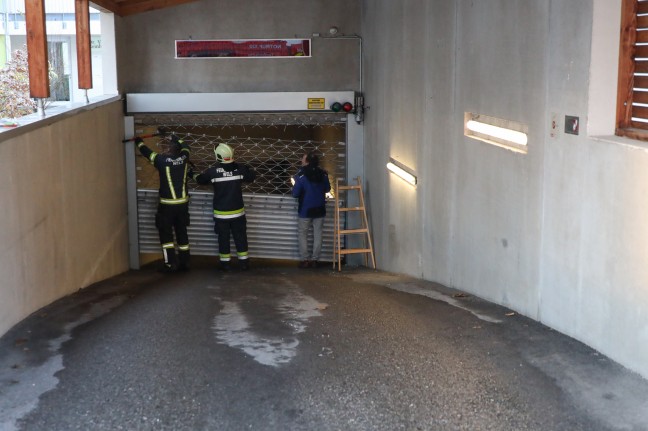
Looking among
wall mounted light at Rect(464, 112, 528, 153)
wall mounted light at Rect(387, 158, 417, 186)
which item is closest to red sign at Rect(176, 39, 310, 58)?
wall mounted light at Rect(387, 158, 417, 186)

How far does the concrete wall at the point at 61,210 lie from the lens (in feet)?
20.2

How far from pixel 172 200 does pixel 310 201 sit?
5.91 feet

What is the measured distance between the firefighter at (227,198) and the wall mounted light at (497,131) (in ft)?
13.8

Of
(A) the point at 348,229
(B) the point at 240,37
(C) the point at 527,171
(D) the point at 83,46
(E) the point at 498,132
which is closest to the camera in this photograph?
(C) the point at 527,171

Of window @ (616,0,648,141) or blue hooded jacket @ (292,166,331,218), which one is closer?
window @ (616,0,648,141)

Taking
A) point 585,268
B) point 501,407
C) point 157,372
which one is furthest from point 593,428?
point 157,372

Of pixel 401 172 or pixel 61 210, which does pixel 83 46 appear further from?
pixel 401 172

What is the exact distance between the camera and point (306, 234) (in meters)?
11.7

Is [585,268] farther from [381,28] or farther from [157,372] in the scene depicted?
[381,28]

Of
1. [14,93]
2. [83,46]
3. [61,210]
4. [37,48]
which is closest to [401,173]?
[61,210]

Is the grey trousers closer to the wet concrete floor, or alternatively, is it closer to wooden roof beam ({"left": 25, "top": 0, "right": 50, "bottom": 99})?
the wet concrete floor

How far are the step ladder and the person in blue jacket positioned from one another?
0.65 feet

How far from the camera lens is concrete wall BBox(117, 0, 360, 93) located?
444 inches

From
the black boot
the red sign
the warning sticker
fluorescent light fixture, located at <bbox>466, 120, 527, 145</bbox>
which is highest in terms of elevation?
the red sign
